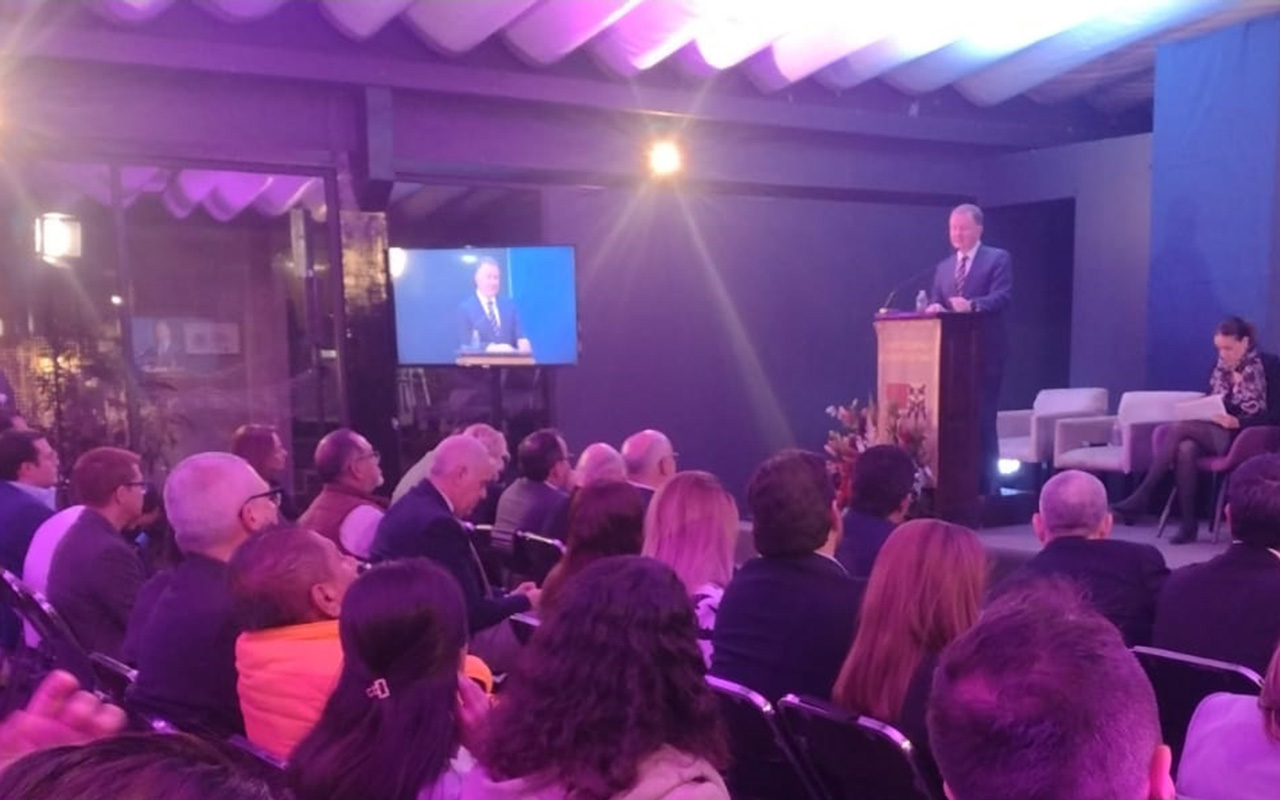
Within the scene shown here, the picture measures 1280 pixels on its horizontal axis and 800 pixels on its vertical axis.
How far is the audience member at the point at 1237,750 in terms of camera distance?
1798mm

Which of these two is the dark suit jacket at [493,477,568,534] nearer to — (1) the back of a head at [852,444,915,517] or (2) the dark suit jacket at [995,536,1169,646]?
(1) the back of a head at [852,444,915,517]

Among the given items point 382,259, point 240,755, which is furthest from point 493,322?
point 240,755

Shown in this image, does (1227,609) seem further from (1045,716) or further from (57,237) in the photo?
(57,237)

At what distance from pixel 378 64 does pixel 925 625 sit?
601 centimetres

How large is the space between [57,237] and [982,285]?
19.7 feet

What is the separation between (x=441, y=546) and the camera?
3.74m

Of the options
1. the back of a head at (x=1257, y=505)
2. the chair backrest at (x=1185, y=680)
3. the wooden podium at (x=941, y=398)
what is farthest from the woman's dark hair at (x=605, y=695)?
the wooden podium at (x=941, y=398)

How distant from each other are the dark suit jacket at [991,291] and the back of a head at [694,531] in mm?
3297

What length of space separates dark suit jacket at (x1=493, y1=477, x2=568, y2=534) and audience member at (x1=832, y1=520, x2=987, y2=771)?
7.89 feet

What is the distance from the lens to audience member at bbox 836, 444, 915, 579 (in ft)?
12.2

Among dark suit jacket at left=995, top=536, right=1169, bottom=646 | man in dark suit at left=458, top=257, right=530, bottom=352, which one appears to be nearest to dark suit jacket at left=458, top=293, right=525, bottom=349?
man in dark suit at left=458, top=257, right=530, bottom=352

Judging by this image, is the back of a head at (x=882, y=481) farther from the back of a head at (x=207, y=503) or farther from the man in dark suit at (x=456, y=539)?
the back of a head at (x=207, y=503)

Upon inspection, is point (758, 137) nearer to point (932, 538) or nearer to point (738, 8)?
point (738, 8)

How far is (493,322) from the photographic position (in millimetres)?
7898
